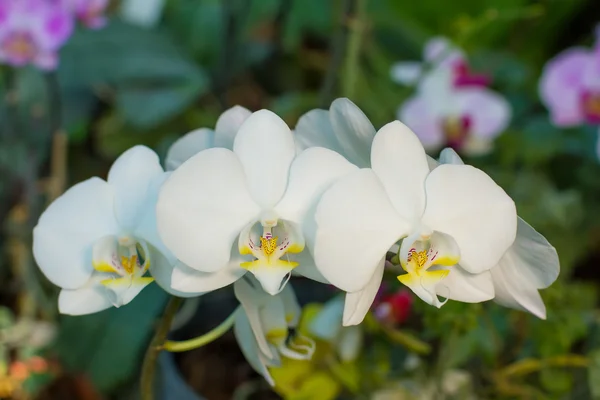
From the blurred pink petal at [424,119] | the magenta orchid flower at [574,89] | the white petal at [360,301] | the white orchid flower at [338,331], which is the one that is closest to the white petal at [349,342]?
the white orchid flower at [338,331]

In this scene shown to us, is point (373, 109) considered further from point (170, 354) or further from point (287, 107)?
point (170, 354)

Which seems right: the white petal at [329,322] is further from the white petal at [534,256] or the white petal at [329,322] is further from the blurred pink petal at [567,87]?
the blurred pink petal at [567,87]

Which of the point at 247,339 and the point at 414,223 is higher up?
the point at 414,223

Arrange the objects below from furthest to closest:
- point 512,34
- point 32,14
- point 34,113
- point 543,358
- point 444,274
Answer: point 512,34 < point 34,113 < point 32,14 < point 543,358 < point 444,274

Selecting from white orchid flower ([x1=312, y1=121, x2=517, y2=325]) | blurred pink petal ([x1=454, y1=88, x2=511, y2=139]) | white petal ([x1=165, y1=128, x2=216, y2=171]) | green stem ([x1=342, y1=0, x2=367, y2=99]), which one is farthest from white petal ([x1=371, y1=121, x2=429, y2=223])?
blurred pink petal ([x1=454, y1=88, x2=511, y2=139])

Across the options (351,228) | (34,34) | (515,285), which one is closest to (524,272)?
(515,285)

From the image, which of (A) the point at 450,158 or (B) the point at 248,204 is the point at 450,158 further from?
(B) the point at 248,204

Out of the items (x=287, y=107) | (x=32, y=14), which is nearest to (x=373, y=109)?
(x=287, y=107)

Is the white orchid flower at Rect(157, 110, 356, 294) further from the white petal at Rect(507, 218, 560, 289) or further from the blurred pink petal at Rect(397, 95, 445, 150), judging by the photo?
the blurred pink petal at Rect(397, 95, 445, 150)
